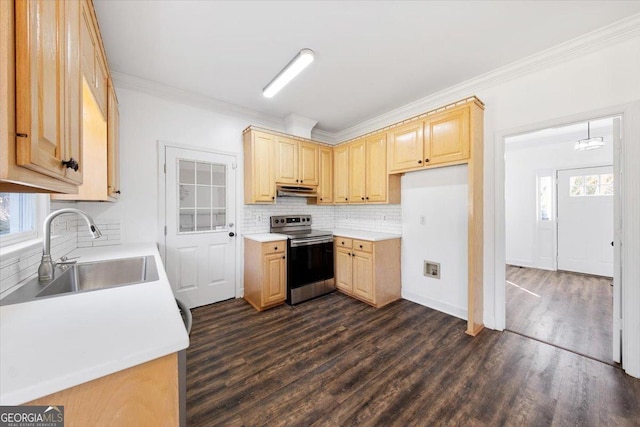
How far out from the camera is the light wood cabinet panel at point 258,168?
10.8 ft

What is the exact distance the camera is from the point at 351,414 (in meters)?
1.55

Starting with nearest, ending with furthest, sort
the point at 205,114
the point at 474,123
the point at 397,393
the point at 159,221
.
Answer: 1. the point at 397,393
2. the point at 474,123
3. the point at 159,221
4. the point at 205,114

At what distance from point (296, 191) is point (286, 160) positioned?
0.50 metres

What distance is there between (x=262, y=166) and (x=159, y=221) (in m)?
1.43

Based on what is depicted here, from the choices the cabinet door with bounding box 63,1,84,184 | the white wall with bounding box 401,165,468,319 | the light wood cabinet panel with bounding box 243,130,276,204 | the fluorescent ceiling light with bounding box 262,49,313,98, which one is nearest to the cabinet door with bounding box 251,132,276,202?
the light wood cabinet panel with bounding box 243,130,276,204

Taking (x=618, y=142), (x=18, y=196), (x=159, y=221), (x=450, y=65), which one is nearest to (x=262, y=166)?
(x=159, y=221)

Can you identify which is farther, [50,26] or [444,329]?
[444,329]

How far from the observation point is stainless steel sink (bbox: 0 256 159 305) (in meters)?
1.18

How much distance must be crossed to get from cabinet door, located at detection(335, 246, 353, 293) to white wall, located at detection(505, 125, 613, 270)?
4162 mm

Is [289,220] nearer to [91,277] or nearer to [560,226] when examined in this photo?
[91,277]

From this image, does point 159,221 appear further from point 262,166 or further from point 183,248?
point 262,166

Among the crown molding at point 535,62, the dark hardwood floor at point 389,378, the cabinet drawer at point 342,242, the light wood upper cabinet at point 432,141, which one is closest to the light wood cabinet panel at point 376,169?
the light wood upper cabinet at point 432,141

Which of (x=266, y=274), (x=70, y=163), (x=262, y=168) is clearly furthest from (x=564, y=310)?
(x=70, y=163)

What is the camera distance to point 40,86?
0.72 metres
